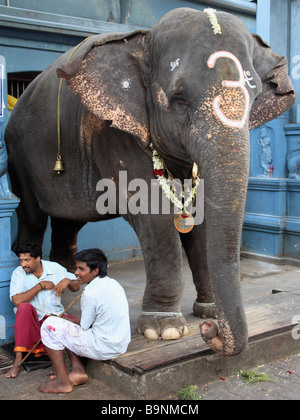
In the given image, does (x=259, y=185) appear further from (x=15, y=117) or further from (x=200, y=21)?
(x=200, y=21)

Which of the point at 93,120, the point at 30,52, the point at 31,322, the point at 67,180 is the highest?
the point at 30,52

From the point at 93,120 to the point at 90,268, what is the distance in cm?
139

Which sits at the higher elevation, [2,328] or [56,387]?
[2,328]

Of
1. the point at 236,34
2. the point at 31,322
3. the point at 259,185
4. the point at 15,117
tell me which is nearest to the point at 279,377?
the point at 31,322

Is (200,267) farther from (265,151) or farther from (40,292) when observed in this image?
(265,151)

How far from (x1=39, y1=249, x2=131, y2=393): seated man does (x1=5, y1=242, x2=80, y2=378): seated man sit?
38cm

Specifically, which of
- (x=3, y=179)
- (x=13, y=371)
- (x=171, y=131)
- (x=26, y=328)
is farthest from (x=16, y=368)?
(x=171, y=131)

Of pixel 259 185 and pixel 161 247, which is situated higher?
pixel 259 185

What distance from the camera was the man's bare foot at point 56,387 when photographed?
3443 mm

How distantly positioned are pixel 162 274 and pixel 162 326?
368 millimetres

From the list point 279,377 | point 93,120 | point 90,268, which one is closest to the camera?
point 90,268

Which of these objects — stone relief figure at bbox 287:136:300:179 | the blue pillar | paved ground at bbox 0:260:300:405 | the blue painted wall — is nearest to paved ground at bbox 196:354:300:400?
paved ground at bbox 0:260:300:405

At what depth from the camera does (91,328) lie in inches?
138

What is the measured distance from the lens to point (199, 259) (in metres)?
4.41
